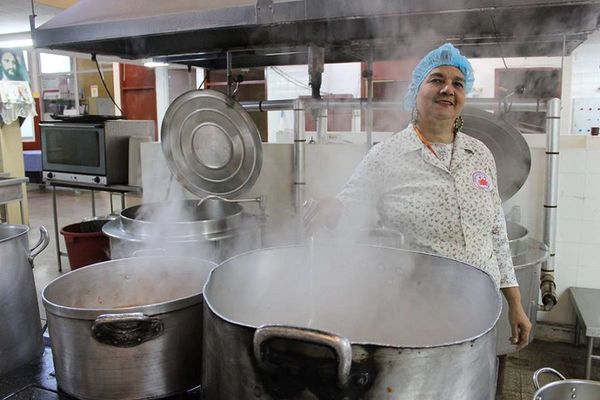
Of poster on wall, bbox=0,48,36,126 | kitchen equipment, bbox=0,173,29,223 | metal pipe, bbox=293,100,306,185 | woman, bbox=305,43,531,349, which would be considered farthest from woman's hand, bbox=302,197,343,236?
poster on wall, bbox=0,48,36,126

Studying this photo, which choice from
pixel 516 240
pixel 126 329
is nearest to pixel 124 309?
pixel 126 329

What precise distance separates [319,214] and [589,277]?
2291 millimetres

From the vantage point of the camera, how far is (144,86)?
8938 millimetres

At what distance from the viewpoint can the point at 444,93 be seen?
4.59ft

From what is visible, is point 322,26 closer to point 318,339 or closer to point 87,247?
point 318,339

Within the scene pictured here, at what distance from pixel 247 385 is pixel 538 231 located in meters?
2.51

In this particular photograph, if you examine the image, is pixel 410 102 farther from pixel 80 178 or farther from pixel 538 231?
pixel 80 178

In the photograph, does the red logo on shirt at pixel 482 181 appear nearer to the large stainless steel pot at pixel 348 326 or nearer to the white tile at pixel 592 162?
the large stainless steel pot at pixel 348 326

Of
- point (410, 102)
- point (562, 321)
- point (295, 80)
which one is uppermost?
point (295, 80)

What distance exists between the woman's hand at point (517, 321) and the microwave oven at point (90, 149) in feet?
10.1

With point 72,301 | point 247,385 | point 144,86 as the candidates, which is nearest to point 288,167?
point 72,301

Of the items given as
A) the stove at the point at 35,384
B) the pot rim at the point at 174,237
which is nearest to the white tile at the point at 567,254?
the pot rim at the point at 174,237

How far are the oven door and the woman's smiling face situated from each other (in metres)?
2.84

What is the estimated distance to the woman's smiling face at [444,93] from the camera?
140 cm
